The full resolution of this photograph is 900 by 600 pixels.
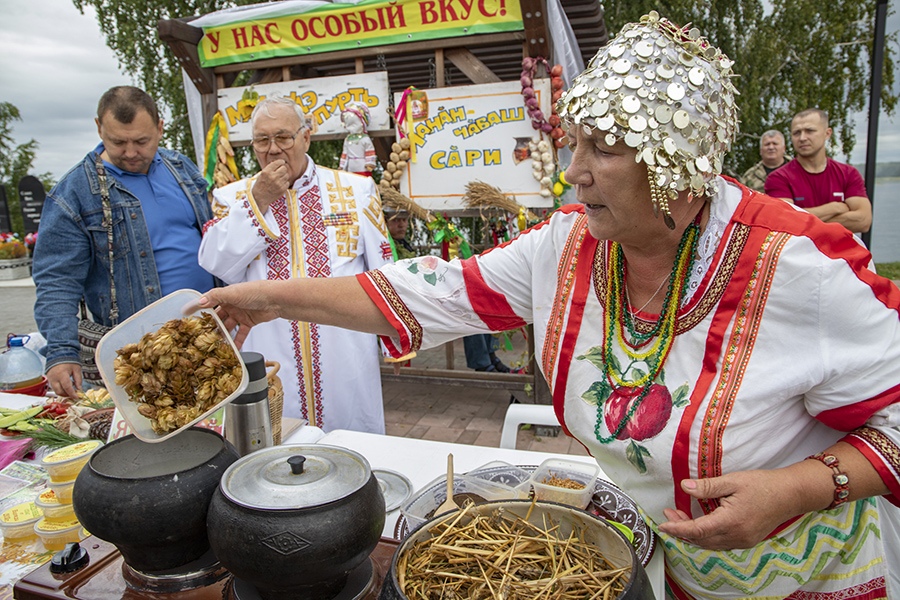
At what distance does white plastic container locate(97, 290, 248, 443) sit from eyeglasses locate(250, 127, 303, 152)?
1.58 metres

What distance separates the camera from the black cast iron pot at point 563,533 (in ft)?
3.11

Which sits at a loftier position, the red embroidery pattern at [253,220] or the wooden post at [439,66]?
the wooden post at [439,66]

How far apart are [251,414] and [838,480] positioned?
1313 millimetres

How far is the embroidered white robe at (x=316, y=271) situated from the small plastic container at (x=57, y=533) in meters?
1.54

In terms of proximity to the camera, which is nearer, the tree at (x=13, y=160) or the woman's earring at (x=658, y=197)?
the woman's earring at (x=658, y=197)

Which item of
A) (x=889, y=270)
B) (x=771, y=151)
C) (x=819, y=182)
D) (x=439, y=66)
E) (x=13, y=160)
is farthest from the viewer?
(x=13, y=160)

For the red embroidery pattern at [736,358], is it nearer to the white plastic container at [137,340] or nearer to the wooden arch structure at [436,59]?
the white plastic container at [137,340]

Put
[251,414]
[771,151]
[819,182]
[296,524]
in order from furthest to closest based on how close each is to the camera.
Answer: [771,151] → [819,182] → [251,414] → [296,524]

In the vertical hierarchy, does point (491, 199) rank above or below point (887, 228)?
above

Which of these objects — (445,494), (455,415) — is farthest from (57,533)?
(455,415)

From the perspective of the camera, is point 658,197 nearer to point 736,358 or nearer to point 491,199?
point 736,358

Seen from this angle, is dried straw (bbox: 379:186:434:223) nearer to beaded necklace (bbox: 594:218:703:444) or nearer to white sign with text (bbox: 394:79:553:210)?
white sign with text (bbox: 394:79:553:210)

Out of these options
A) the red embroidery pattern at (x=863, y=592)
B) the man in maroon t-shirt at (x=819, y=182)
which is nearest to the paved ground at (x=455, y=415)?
the man in maroon t-shirt at (x=819, y=182)

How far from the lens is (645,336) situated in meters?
1.35
